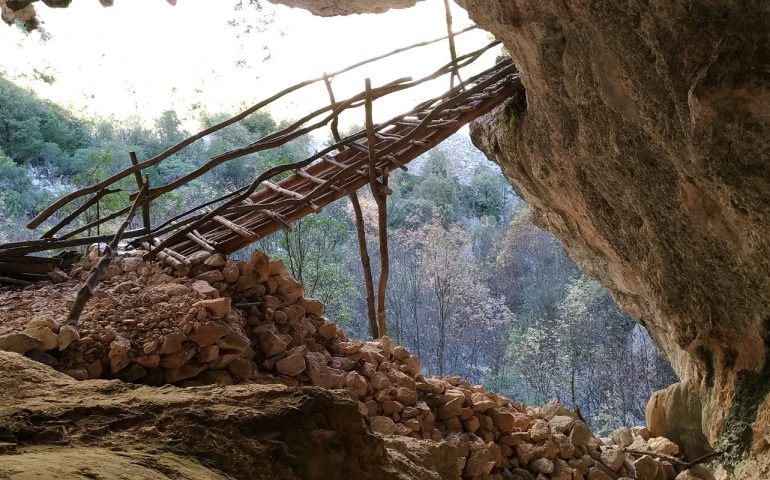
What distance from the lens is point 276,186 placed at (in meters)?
3.79

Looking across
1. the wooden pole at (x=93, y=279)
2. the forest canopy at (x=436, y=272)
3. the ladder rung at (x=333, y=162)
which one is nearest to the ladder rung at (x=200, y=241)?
the wooden pole at (x=93, y=279)

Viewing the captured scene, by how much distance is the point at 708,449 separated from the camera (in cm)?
388

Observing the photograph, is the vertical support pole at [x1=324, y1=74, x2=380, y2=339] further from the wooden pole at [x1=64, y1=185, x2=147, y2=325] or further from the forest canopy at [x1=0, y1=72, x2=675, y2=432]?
the forest canopy at [x1=0, y1=72, x2=675, y2=432]

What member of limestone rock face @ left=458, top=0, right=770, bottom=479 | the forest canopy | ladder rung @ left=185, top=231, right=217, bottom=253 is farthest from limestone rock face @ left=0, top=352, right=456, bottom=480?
the forest canopy

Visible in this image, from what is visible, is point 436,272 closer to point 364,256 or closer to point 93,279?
point 364,256

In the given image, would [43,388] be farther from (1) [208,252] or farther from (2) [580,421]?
(2) [580,421]

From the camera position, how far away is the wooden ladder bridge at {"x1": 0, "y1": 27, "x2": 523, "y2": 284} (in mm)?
3328

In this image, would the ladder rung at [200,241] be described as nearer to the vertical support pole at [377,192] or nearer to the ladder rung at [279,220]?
the ladder rung at [279,220]

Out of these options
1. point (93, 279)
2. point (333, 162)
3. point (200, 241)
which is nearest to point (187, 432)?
point (93, 279)

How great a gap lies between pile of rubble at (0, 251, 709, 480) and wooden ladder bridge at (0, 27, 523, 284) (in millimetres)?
207

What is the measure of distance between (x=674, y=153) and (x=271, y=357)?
1823 millimetres

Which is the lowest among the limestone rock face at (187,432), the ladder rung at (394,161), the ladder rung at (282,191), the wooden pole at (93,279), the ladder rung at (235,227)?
the limestone rock face at (187,432)

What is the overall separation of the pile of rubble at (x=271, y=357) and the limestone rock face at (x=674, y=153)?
0.85m

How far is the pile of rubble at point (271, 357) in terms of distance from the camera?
2.52 metres
